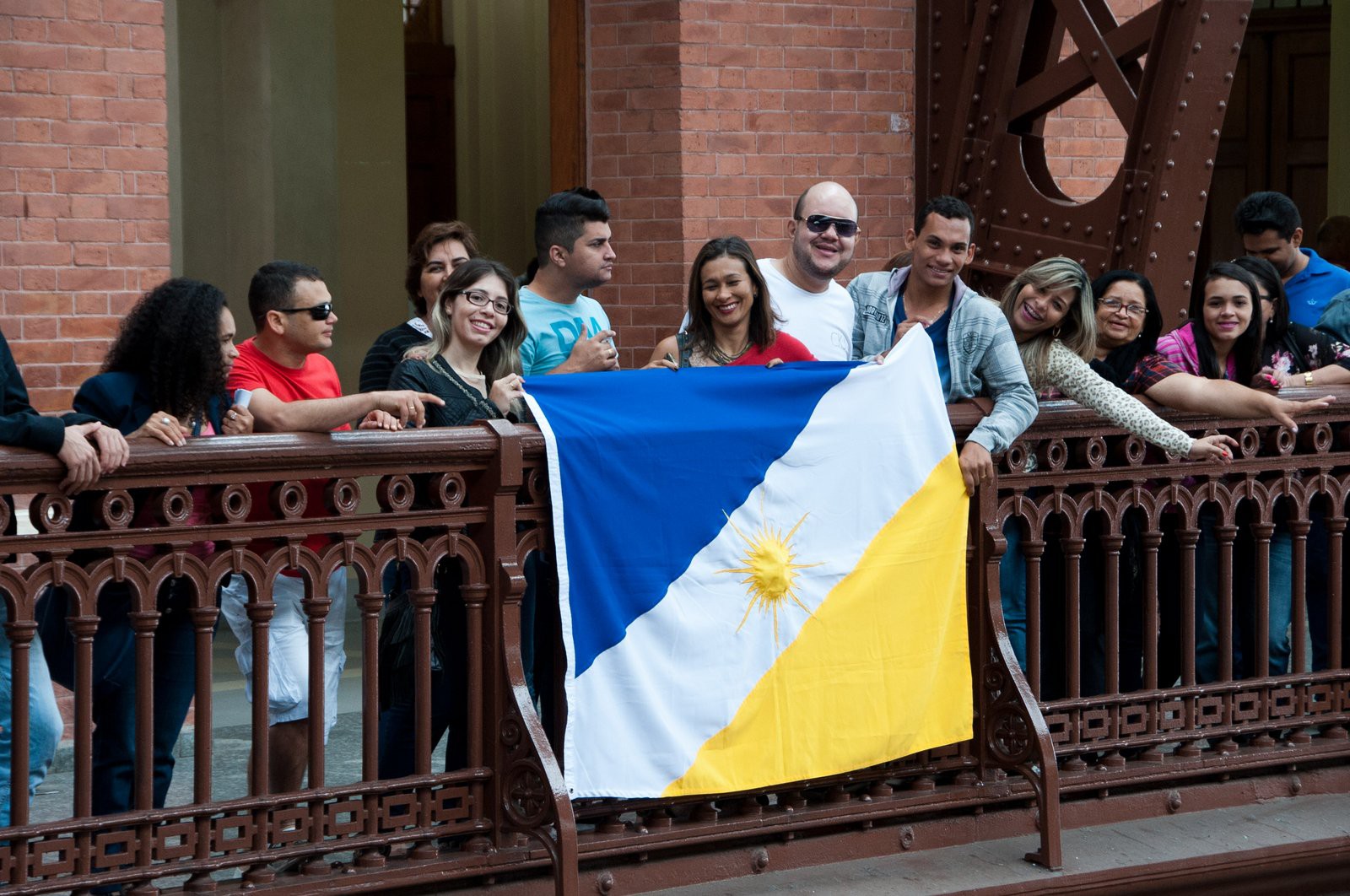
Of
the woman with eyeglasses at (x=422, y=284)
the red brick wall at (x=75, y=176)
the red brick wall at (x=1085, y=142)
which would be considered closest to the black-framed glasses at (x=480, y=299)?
the woman with eyeglasses at (x=422, y=284)

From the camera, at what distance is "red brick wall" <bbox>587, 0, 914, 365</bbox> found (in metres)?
8.48

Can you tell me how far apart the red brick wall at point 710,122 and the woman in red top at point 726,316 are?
3025 mm

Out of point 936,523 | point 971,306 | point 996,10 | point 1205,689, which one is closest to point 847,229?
point 971,306

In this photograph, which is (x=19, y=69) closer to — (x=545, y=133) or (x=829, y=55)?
(x=829, y=55)

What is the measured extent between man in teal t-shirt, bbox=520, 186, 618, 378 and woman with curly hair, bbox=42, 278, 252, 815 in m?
1.43

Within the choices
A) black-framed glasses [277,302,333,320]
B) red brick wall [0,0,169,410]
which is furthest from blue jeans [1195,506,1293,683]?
red brick wall [0,0,169,410]

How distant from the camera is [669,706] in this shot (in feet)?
16.3

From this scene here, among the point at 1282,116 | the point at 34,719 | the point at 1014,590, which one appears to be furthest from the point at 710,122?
the point at 1282,116

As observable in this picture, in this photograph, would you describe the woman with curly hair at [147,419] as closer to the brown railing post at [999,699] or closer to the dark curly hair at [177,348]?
the dark curly hair at [177,348]

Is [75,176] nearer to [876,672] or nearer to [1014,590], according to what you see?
[876,672]

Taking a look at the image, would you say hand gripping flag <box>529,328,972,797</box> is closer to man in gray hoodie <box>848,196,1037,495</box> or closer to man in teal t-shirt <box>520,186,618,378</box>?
man in gray hoodie <box>848,196,1037,495</box>

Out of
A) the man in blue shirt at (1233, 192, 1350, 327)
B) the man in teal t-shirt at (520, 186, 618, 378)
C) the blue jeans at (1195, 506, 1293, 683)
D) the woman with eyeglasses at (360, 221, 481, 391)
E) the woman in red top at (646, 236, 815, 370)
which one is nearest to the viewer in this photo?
the woman in red top at (646, 236, 815, 370)

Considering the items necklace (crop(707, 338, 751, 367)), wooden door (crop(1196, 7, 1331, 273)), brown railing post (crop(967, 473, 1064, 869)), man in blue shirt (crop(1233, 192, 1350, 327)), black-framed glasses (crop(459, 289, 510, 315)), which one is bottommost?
brown railing post (crop(967, 473, 1064, 869))

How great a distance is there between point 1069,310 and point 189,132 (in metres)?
8.46
